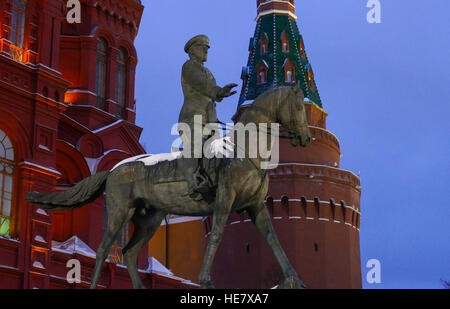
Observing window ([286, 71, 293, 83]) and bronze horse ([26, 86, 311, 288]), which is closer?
bronze horse ([26, 86, 311, 288])

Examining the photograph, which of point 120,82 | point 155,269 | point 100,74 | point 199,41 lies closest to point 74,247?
point 155,269

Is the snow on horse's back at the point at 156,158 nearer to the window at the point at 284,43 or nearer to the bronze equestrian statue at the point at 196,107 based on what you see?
the bronze equestrian statue at the point at 196,107

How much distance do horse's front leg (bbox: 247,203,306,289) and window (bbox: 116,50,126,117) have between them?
2533 cm

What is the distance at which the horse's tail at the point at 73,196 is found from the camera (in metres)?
12.5

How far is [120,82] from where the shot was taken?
37.0 m

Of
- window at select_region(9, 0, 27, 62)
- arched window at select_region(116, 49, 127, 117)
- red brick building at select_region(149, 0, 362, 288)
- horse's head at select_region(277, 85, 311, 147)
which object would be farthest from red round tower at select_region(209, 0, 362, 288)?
horse's head at select_region(277, 85, 311, 147)

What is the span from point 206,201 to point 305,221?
38.6 meters

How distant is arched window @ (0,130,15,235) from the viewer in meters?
26.0

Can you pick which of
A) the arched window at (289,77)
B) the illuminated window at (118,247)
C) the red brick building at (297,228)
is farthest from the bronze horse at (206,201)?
the arched window at (289,77)

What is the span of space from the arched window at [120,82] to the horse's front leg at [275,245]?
998 inches

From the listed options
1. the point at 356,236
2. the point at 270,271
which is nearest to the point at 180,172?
the point at 270,271

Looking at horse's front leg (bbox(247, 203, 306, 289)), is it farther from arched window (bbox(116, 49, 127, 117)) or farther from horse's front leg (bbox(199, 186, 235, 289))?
Answer: arched window (bbox(116, 49, 127, 117))

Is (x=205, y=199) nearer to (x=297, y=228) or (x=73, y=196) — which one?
(x=73, y=196)

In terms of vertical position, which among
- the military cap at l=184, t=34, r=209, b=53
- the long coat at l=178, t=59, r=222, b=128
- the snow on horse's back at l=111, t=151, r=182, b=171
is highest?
the military cap at l=184, t=34, r=209, b=53
